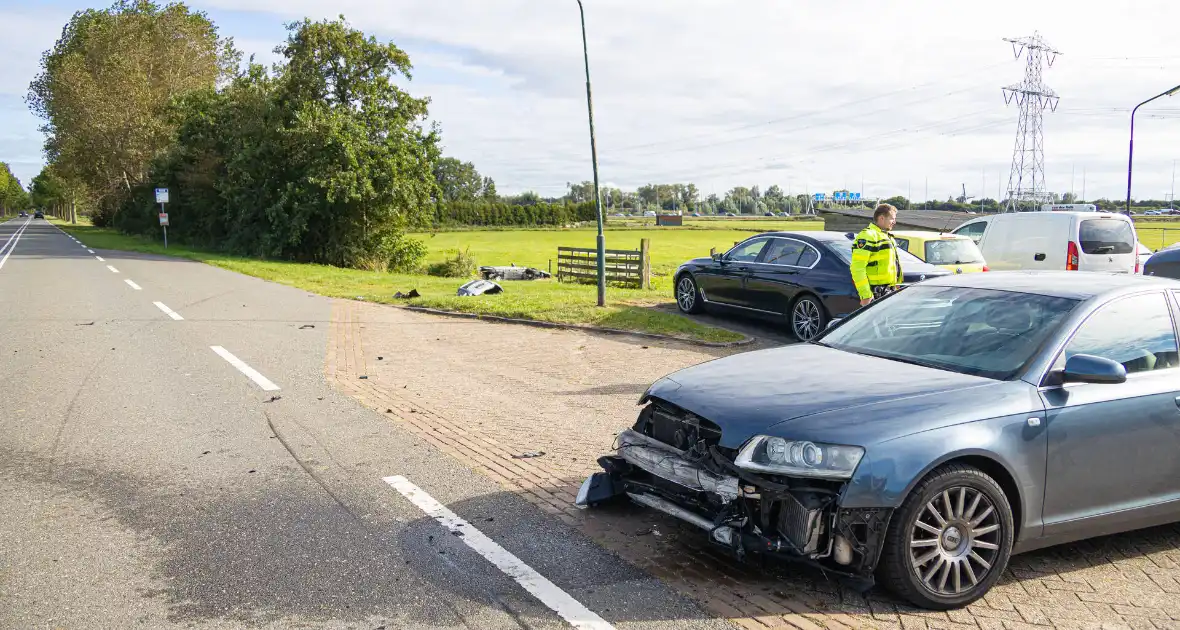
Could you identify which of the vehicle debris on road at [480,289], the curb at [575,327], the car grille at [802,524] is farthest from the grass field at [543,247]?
the car grille at [802,524]

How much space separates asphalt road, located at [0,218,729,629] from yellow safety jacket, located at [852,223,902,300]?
18.9 feet

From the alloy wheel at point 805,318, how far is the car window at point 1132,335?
25.1 feet

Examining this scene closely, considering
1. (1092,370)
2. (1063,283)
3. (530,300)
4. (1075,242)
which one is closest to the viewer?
(1092,370)

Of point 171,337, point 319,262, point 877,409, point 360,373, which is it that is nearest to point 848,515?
point 877,409

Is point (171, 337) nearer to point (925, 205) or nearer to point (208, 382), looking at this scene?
point (208, 382)

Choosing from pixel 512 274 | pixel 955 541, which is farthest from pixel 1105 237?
pixel 512 274

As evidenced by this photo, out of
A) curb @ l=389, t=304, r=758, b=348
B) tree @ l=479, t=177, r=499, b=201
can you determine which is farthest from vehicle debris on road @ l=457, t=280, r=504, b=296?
tree @ l=479, t=177, r=499, b=201

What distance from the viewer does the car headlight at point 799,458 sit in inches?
149

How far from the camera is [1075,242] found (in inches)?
549

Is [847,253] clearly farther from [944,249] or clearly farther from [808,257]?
[944,249]

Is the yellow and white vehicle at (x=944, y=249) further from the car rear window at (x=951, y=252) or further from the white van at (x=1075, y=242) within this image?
the white van at (x=1075, y=242)

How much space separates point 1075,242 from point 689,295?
247 inches

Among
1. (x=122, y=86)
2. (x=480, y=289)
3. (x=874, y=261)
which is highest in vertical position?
(x=122, y=86)

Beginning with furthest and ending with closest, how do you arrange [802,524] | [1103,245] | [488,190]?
[488,190] → [1103,245] → [802,524]
